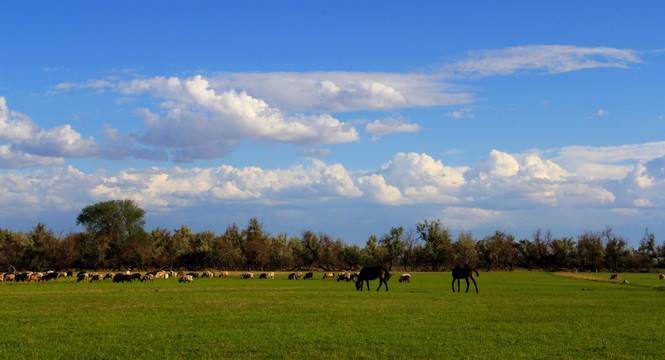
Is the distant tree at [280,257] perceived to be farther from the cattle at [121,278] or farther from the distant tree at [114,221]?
the cattle at [121,278]

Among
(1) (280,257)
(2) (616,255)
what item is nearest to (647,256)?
(2) (616,255)

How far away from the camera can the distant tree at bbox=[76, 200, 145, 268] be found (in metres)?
110

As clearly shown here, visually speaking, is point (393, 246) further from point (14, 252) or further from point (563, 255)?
point (14, 252)

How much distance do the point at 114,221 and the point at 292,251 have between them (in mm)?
37036

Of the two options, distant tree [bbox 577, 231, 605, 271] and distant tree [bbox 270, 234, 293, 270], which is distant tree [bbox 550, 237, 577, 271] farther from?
distant tree [bbox 270, 234, 293, 270]

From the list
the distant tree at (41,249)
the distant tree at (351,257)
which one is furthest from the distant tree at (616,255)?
the distant tree at (41,249)

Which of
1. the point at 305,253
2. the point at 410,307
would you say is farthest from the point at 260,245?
the point at 410,307

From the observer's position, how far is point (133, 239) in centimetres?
10900

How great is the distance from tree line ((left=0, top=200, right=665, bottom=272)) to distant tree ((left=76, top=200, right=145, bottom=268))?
19cm

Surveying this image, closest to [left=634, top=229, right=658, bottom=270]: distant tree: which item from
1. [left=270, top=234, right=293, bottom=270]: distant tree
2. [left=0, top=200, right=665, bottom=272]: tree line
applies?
[left=0, top=200, right=665, bottom=272]: tree line

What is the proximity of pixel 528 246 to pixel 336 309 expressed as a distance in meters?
107

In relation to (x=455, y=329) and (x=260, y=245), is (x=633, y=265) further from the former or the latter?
(x=455, y=329)

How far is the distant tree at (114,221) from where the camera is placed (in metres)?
110

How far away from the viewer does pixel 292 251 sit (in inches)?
4663
